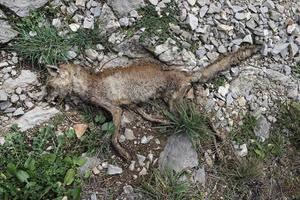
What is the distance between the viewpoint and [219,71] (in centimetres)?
505

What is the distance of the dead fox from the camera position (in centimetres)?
462

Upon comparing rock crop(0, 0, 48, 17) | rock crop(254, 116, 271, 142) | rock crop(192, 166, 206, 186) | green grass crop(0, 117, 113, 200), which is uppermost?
rock crop(0, 0, 48, 17)

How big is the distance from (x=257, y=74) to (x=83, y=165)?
6.77 ft

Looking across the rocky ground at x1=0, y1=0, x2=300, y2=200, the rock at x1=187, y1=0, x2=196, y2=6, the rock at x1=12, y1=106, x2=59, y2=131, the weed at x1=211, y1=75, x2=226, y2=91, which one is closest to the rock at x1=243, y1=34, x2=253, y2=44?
the rocky ground at x1=0, y1=0, x2=300, y2=200

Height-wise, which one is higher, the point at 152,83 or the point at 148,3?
the point at 148,3

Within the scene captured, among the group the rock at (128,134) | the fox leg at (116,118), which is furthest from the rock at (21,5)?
the rock at (128,134)

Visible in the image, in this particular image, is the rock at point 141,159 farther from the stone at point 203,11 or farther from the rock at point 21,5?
the rock at point 21,5

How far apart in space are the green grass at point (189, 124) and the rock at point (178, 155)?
0.07m

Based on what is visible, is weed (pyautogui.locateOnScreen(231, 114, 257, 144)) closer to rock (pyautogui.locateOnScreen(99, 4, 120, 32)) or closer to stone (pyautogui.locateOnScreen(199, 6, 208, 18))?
stone (pyautogui.locateOnScreen(199, 6, 208, 18))

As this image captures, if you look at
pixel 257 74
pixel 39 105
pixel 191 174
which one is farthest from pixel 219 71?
pixel 39 105

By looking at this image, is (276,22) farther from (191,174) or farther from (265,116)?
(191,174)

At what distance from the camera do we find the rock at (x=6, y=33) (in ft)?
15.4

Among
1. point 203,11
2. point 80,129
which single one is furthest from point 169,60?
point 80,129

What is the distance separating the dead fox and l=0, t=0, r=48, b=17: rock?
0.68 m
